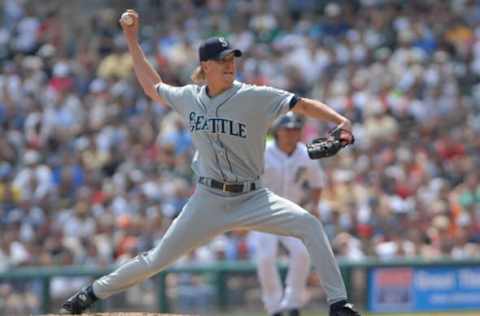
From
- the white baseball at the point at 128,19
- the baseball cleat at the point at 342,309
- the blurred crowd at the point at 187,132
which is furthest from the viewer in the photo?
the blurred crowd at the point at 187,132

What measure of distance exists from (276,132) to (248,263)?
407 cm

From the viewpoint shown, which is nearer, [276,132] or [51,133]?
A: [276,132]

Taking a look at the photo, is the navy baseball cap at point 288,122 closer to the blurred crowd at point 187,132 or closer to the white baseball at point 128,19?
the white baseball at point 128,19

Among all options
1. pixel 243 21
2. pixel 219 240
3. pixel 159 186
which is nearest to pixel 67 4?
pixel 243 21

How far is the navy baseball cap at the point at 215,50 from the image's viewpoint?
7668mm

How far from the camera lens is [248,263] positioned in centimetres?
1438

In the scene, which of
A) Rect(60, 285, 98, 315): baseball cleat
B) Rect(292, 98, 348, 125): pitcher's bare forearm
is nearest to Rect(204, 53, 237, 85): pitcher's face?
Rect(292, 98, 348, 125): pitcher's bare forearm

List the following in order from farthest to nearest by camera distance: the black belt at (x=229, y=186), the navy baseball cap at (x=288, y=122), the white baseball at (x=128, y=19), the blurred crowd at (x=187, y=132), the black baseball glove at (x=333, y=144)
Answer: the blurred crowd at (x=187, y=132), the navy baseball cap at (x=288, y=122), the white baseball at (x=128, y=19), the black belt at (x=229, y=186), the black baseball glove at (x=333, y=144)

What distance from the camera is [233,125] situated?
7.68m

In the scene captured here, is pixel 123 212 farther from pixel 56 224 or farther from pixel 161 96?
pixel 161 96

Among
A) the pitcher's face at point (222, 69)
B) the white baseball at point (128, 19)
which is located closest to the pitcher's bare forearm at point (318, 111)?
the pitcher's face at point (222, 69)

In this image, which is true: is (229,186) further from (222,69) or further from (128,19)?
(128,19)

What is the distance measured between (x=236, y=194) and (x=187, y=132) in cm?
908

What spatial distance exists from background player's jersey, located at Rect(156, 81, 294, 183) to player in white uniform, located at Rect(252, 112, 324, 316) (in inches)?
102
